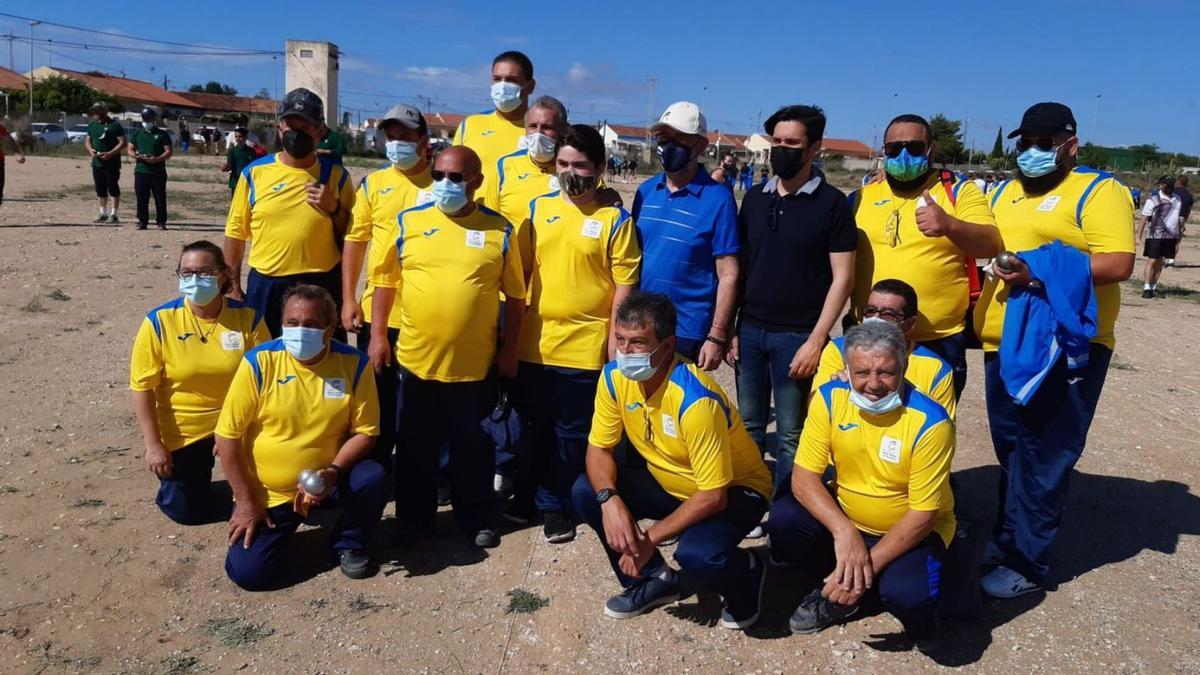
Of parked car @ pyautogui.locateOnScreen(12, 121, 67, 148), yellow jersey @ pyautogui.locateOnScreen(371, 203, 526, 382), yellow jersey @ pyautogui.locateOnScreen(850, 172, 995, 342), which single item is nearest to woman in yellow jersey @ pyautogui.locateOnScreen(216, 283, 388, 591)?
yellow jersey @ pyautogui.locateOnScreen(371, 203, 526, 382)

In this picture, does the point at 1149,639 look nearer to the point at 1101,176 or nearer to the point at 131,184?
the point at 1101,176

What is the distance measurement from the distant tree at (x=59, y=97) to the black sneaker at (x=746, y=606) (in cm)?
6874

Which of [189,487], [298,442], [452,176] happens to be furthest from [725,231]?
[189,487]

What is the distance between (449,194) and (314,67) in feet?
186

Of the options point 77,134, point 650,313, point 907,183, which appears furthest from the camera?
point 77,134

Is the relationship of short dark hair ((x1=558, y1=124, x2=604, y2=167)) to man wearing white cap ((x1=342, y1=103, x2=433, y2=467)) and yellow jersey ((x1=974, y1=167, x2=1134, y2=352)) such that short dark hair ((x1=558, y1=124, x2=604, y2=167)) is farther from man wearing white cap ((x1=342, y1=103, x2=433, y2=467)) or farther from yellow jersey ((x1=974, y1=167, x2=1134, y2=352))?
yellow jersey ((x1=974, y1=167, x2=1134, y2=352))

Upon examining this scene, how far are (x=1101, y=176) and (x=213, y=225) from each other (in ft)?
50.9

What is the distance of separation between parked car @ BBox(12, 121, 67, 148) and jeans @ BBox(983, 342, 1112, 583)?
38.3 m

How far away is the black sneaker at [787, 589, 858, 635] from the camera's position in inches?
152

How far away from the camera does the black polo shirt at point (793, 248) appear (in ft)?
13.9

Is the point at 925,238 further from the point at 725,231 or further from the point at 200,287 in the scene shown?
the point at 200,287

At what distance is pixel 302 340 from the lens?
4082 mm

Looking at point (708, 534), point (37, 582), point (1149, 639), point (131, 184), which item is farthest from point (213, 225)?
point (1149, 639)

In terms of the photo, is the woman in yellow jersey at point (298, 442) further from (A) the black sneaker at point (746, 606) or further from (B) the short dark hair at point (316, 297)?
(A) the black sneaker at point (746, 606)
